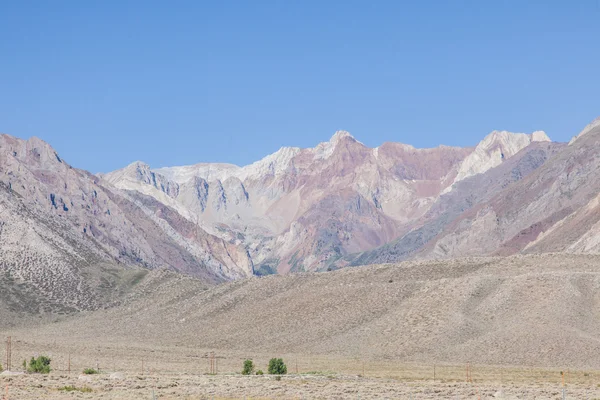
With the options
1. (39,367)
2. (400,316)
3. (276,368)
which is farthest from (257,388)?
(400,316)

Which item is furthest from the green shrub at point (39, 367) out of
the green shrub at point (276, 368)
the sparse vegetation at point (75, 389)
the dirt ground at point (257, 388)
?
the green shrub at point (276, 368)

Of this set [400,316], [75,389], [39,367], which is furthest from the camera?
[400,316]

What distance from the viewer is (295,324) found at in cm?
13400

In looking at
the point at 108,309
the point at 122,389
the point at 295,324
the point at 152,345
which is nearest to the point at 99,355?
the point at 152,345

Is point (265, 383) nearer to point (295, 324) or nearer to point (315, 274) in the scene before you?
point (295, 324)

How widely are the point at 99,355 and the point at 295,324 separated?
31056 millimetres

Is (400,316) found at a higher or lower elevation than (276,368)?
higher

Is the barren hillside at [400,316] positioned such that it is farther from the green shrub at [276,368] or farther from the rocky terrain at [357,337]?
the green shrub at [276,368]

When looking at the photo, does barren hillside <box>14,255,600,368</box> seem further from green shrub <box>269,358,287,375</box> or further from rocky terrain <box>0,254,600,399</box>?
green shrub <box>269,358,287,375</box>

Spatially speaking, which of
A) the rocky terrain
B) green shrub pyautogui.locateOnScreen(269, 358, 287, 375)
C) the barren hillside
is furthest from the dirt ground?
the barren hillside

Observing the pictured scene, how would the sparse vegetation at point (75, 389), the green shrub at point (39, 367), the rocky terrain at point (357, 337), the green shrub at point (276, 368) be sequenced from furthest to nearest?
the green shrub at point (276, 368) < the green shrub at point (39, 367) < the rocky terrain at point (357, 337) < the sparse vegetation at point (75, 389)

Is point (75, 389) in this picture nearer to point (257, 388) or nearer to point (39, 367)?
point (257, 388)

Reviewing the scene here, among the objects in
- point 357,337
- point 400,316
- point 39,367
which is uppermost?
point 400,316

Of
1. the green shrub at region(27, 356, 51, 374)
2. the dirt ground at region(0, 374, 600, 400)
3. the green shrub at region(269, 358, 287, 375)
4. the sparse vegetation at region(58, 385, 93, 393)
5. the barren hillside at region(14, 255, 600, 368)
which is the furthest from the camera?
the barren hillside at region(14, 255, 600, 368)
